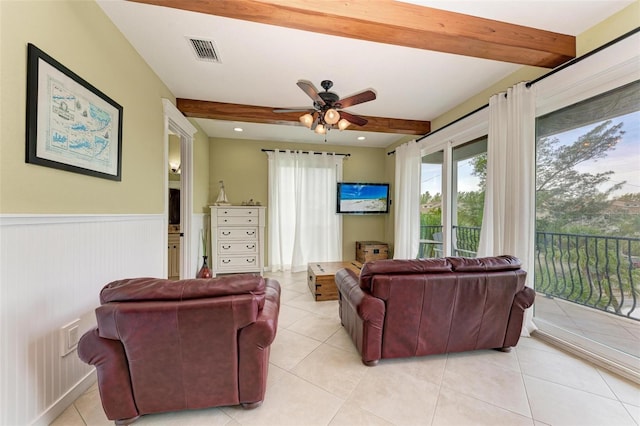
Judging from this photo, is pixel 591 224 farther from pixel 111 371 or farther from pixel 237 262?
pixel 237 262

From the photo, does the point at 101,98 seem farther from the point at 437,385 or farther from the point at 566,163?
the point at 566,163

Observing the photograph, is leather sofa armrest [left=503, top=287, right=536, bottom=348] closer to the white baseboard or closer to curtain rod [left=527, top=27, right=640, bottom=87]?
curtain rod [left=527, top=27, right=640, bottom=87]

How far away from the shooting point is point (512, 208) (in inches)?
93.8

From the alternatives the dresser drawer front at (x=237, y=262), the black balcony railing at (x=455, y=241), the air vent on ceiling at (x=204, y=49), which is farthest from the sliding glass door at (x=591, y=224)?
the dresser drawer front at (x=237, y=262)

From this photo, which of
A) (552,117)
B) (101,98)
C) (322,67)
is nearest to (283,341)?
(101,98)

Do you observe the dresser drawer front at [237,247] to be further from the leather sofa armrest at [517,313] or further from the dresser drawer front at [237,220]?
the leather sofa armrest at [517,313]

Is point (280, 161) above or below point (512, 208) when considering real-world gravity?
above

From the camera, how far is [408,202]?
171 inches

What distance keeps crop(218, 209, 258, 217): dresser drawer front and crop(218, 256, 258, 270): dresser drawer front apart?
748 millimetres

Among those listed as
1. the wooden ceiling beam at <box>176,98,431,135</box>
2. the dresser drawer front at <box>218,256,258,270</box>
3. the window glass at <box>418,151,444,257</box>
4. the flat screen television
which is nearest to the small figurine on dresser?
the dresser drawer front at <box>218,256,258,270</box>

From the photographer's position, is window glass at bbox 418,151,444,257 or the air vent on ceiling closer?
the air vent on ceiling

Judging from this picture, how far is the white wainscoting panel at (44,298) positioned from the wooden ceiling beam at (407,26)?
4.98ft

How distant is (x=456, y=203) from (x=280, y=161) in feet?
10.5

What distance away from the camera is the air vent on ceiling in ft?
6.85
